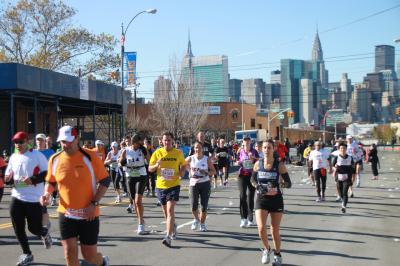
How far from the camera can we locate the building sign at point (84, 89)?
101 feet

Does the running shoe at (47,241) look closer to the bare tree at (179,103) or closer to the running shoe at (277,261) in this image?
the running shoe at (277,261)

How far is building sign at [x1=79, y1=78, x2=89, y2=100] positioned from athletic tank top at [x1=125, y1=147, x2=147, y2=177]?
20100 millimetres

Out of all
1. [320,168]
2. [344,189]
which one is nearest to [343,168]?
[344,189]

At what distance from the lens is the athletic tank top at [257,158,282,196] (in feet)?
25.2

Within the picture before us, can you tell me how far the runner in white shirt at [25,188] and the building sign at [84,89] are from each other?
2321cm

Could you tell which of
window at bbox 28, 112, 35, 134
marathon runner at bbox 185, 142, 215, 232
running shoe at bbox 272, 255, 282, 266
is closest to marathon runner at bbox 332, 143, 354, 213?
marathon runner at bbox 185, 142, 215, 232

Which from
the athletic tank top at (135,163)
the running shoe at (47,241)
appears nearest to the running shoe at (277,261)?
the running shoe at (47,241)

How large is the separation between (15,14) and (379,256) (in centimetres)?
4039

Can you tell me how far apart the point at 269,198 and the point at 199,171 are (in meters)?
2.99

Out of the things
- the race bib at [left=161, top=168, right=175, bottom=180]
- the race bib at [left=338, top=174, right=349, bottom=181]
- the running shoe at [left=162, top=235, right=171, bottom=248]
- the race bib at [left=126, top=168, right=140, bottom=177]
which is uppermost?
the race bib at [left=161, top=168, right=175, bottom=180]

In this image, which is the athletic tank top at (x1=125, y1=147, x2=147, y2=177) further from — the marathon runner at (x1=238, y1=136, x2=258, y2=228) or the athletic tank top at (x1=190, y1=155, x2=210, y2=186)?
the marathon runner at (x1=238, y1=136, x2=258, y2=228)

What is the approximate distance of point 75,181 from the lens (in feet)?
18.9

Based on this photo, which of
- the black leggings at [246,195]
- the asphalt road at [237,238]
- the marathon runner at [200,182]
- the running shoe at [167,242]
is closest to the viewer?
the asphalt road at [237,238]

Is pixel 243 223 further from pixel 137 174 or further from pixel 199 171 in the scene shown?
pixel 137 174
